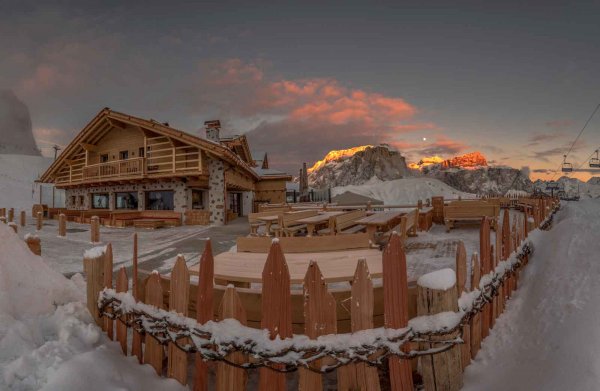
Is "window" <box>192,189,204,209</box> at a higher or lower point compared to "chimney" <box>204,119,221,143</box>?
lower

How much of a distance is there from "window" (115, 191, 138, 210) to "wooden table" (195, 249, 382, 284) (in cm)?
1984

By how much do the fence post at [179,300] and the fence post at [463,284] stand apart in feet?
5.94

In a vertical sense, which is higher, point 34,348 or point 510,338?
point 34,348

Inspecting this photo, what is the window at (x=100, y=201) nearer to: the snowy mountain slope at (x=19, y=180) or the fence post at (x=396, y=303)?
the snowy mountain slope at (x=19, y=180)

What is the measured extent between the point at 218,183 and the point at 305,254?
14.9 meters

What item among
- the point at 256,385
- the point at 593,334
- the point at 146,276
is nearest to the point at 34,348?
the point at 146,276

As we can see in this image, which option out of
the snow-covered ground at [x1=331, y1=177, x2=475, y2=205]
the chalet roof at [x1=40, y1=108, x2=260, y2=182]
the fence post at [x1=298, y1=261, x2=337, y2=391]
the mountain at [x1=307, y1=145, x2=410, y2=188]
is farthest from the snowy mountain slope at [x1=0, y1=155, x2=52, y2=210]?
the mountain at [x1=307, y1=145, x2=410, y2=188]

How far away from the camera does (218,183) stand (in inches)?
697

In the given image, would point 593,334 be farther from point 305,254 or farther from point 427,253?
point 427,253

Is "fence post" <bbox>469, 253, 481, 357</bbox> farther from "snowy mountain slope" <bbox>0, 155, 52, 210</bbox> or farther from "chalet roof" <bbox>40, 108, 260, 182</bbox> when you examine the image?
"snowy mountain slope" <bbox>0, 155, 52, 210</bbox>

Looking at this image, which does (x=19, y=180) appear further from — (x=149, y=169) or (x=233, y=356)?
(x=233, y=356)

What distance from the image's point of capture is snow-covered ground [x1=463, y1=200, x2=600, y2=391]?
180 centimetres

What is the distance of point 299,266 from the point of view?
3045 millimetres

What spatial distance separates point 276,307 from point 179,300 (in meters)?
0.71
